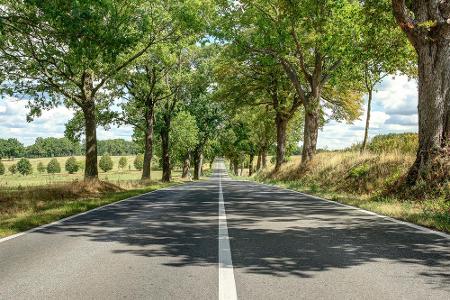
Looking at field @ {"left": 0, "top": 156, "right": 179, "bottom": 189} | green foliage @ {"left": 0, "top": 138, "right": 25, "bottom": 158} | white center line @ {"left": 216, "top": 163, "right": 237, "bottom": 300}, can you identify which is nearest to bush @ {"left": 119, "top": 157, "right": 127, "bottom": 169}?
field @ {"left": 0, "top": 156, "right": 179, "bottom": 189}

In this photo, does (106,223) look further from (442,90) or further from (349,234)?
(442,90)

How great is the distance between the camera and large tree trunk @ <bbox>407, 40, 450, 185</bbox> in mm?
11719

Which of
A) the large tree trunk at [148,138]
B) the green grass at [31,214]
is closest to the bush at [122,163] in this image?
the large tree trunk at [148,138]

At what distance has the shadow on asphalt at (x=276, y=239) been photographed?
17.9ft

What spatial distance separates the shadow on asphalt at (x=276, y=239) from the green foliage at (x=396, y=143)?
274 inches

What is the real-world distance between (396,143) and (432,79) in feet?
21.1

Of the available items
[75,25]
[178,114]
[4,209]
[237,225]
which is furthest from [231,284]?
[178,114]

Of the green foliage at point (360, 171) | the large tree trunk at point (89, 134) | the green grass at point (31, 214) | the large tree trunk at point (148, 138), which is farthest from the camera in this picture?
the large tree trunk at point (148, 138)

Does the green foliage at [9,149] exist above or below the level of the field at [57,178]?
above

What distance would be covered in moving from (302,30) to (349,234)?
19.8 meters

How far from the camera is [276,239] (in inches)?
277

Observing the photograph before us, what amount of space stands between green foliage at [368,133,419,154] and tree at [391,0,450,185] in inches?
163

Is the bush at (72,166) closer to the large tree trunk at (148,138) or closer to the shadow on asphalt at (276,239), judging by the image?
the large tree trunk at (148,138)

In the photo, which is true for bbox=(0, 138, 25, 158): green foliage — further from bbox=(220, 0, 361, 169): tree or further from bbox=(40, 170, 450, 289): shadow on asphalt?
bbox=(40, 170, 450, 289): shadow on asphalt
